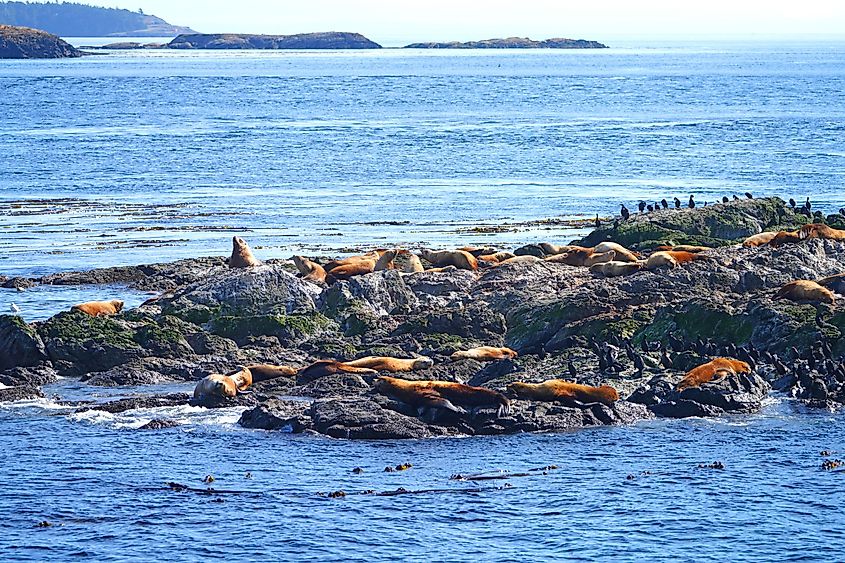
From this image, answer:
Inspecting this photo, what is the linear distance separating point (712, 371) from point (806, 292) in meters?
3.75

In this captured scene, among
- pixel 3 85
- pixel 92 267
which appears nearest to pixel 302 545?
pixel 92 267

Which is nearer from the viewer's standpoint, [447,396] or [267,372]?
[447,396]

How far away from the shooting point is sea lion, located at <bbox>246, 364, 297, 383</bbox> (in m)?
20.8

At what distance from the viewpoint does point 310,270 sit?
2786 cm

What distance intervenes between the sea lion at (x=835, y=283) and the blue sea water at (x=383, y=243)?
530 centimetres

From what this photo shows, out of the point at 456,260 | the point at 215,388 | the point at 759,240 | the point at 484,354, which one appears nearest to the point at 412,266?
the point at 456,260

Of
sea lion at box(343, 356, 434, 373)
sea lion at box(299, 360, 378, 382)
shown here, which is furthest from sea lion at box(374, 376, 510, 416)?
sea lion at box(343, 356, 434, 373)

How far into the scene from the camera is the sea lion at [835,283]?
2323 cm

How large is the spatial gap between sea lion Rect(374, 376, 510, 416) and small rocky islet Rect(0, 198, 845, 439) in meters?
0.12

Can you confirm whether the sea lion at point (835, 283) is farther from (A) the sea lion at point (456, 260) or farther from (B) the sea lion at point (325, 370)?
(B) the sea lion at point (325, 370)

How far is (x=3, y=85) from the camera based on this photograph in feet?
403

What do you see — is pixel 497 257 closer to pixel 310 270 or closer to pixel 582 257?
pixel 582 257

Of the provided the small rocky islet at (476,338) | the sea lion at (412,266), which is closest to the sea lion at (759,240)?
the small rocky islet at (476,338)

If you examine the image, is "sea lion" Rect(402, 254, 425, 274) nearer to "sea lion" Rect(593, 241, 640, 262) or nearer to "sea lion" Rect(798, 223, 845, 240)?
"sea lion" Rect(593, 241, 640, 262)
